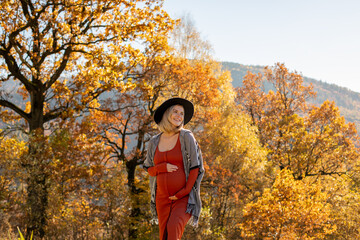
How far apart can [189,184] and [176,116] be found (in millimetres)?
797

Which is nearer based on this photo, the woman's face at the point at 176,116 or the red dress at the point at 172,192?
the red dress at the point at 172,192

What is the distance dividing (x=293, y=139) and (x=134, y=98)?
1219 cm

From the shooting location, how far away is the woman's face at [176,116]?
4.13 meters

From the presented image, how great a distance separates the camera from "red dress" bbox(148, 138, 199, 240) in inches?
150

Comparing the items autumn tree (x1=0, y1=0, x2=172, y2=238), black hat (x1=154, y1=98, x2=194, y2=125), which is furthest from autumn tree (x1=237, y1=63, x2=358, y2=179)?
black hat (x1=154, y1=98, x2=194, y2=125)

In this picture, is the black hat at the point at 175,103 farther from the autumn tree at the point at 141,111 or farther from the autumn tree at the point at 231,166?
the autumn tree at the point at 231,166

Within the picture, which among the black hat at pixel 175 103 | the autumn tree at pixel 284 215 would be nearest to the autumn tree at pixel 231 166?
the autumn tree at pixel 284 215

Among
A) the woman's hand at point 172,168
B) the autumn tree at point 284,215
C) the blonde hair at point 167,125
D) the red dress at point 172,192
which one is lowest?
the autumn tree at point 284,215

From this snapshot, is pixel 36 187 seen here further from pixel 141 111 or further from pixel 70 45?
pixel 141 111

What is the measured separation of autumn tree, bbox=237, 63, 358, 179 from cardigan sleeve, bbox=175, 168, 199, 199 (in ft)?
56.4

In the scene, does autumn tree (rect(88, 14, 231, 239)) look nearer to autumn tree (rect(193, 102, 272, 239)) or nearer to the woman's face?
autumn tree (rect(193, 102, 272, 239))

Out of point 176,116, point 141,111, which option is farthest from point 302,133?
point 176,116

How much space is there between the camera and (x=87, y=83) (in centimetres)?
1222

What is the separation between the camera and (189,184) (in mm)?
3893
